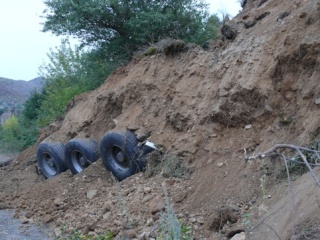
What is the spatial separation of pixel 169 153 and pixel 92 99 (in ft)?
16.4

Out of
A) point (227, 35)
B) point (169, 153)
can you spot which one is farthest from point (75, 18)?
point (169, 153)

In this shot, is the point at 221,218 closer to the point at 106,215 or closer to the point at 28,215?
the point at 106,215

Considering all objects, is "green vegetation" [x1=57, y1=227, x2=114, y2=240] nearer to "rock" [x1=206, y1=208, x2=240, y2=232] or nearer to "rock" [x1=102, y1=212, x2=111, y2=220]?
"rock" [x1=102, y1=212, x2=111, y2=220]

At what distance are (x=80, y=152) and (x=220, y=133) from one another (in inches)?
159

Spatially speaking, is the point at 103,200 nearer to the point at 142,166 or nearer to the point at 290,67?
the point at 142,166

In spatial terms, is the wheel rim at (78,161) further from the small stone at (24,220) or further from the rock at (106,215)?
the rock at (106,215)

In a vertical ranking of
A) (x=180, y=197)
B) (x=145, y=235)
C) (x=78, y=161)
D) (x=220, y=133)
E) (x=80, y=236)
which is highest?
(x=78, y=161)

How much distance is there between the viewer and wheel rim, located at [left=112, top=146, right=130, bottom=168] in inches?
413

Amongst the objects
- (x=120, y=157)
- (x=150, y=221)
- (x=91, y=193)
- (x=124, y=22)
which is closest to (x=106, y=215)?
(x=150, y=221)

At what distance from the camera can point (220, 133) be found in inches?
357

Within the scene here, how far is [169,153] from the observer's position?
31.3 ft

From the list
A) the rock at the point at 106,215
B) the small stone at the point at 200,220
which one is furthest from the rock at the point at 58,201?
the small stone at the point at 200,220

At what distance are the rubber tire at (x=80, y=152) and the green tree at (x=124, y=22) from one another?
5600 millimetres

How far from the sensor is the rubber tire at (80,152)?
11.7 meters
